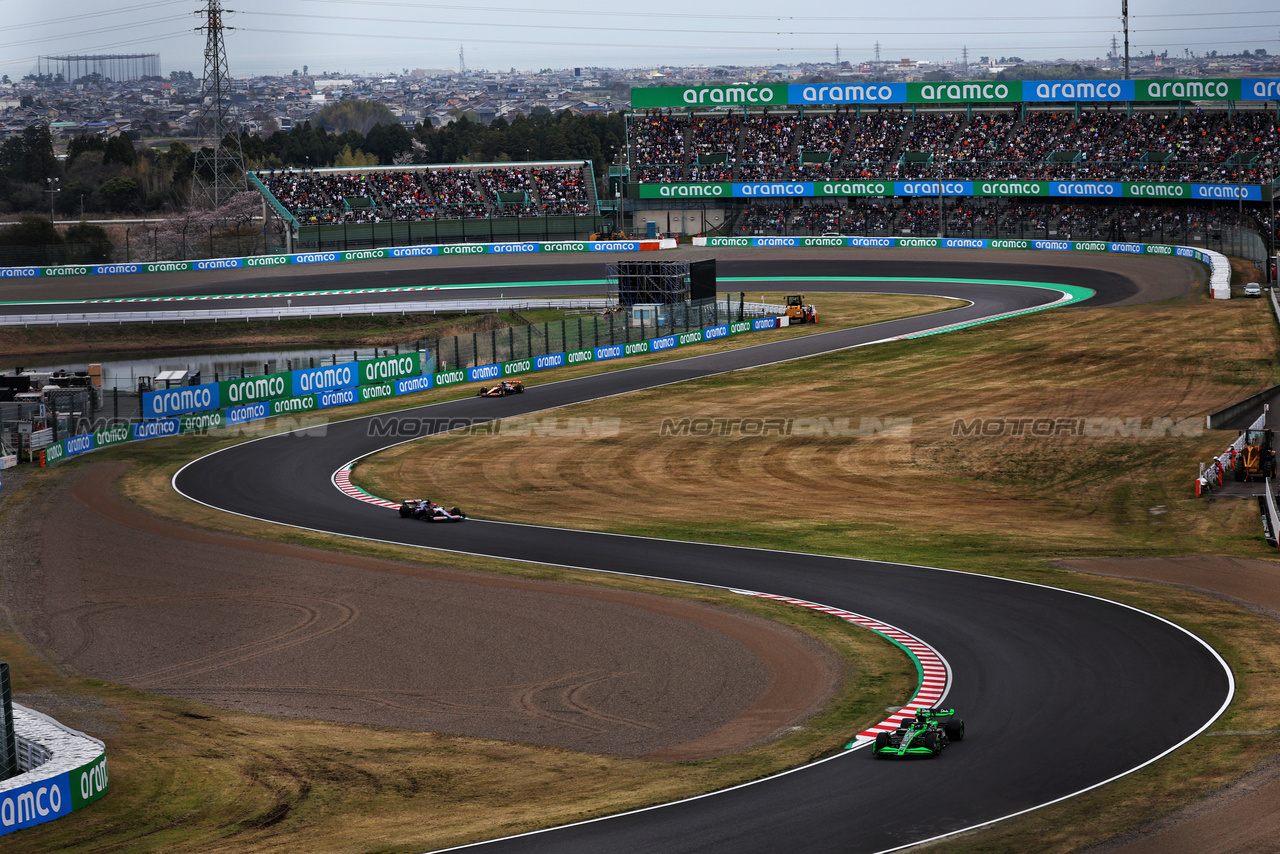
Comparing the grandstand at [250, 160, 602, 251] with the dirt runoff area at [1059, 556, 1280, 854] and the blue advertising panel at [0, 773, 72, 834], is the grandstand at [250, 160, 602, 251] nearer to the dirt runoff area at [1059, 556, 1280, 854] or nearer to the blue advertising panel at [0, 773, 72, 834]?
the blue advertising panel at [0, 773, 72, 834]

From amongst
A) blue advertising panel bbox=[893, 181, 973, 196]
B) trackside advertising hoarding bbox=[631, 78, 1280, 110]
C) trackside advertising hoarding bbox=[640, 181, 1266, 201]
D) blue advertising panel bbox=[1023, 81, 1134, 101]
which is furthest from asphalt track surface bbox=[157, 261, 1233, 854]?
blue advertising panel bbox=[1023, 81, 1134, 101]

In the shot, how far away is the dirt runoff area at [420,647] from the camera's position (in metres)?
19.7

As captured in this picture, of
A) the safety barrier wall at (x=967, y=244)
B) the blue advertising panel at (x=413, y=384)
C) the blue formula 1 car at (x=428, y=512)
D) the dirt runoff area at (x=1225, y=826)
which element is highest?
the safety barrier wall at (x=967, y=244)

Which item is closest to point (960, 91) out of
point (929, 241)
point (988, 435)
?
point (929, 241)

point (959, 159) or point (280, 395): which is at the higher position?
point (959, 159)

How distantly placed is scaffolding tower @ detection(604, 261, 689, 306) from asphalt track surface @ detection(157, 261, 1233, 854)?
27.5m

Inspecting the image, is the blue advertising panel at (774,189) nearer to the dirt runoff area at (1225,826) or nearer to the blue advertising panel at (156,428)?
the blue advertising panel at (156,428)

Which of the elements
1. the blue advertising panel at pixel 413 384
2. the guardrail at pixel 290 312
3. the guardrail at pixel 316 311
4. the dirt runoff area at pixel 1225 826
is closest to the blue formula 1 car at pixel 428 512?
the blue advertising panel at pixel 413 384

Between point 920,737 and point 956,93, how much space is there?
8890 cm

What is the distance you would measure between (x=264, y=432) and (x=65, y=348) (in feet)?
90.1

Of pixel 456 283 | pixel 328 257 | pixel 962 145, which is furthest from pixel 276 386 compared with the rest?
pixel 962 145

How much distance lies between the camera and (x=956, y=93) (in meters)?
98.1

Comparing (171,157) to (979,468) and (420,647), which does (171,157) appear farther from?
(420,647)
